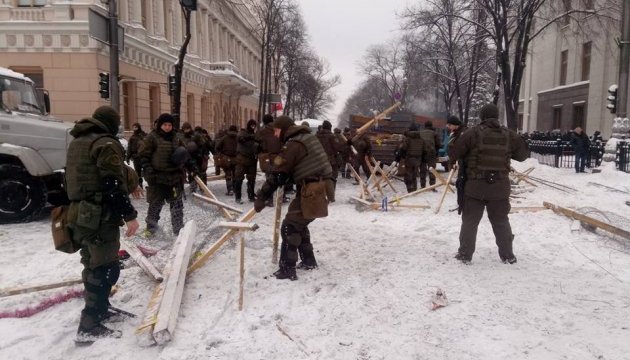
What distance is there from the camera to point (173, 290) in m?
4.16

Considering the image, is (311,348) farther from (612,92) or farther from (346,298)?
(612,92)

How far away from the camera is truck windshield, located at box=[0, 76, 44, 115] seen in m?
7.70

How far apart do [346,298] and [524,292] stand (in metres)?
1.70

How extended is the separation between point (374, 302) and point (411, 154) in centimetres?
750

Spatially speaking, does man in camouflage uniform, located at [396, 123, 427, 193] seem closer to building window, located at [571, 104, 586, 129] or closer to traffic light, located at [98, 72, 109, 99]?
traffic light, located at [98, 72, 109, 99]

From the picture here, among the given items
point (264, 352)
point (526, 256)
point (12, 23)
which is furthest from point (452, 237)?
point (12, 23)

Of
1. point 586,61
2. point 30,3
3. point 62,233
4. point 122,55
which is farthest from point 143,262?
point 586,61

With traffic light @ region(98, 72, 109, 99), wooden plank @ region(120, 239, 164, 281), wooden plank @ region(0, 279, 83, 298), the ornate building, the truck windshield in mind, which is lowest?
wooden plank @ region(0, 279, 83, 298)

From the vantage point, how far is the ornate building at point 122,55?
1653cm

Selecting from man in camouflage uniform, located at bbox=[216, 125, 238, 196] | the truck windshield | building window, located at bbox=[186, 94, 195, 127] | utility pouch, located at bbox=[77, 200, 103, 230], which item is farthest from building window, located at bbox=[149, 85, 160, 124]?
utility pouch, located at bbox=[77, 200, 103, 230]

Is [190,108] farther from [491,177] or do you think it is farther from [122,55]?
[491,177]

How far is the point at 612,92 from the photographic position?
51.0 ft

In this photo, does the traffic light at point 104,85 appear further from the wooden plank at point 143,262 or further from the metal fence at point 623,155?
the metal fence at point 623,155

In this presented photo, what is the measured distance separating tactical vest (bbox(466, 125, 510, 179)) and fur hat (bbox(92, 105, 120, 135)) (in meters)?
3.71
